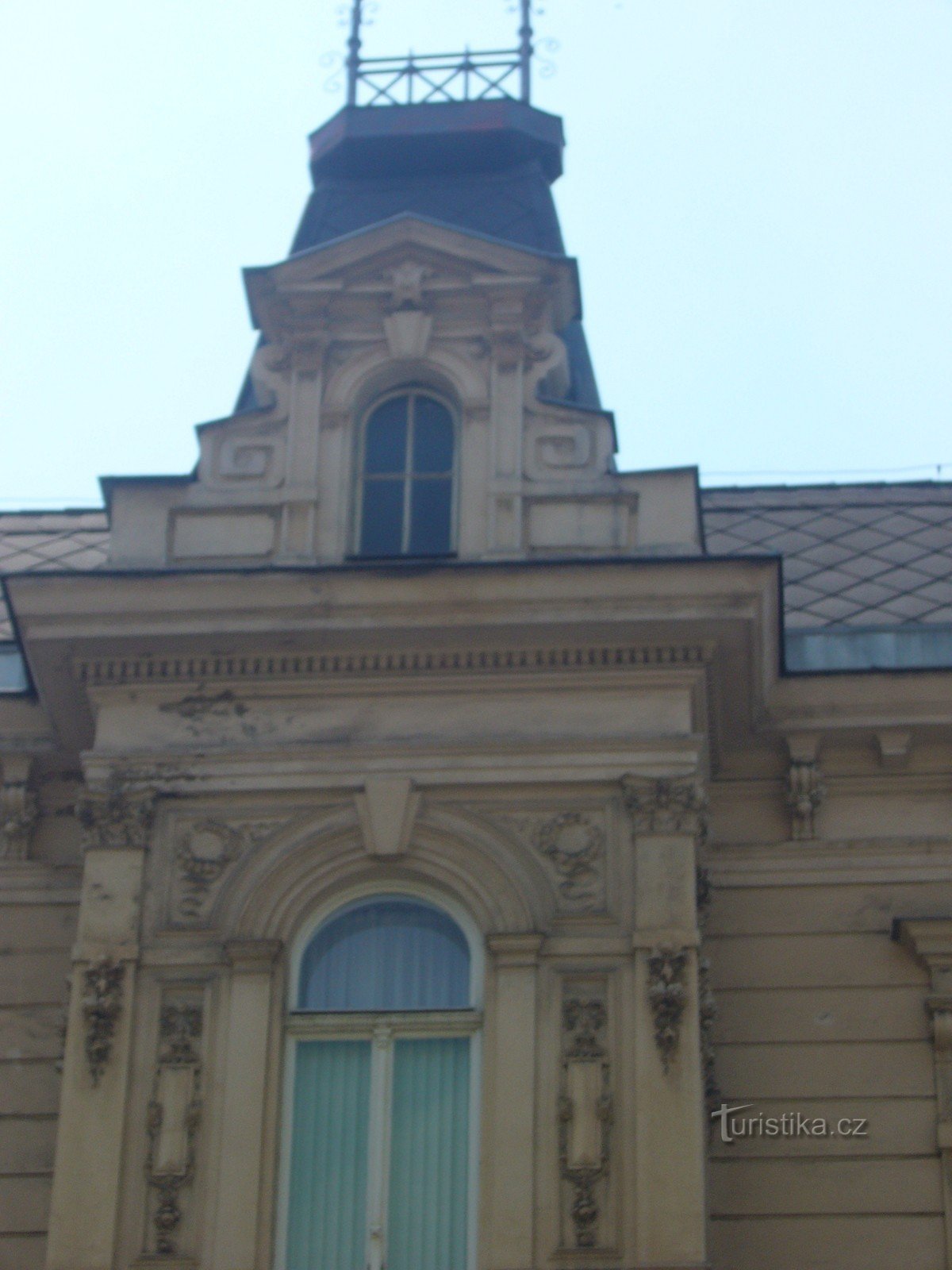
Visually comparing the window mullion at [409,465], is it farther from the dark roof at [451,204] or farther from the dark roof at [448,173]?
the dark roof at [451,204]

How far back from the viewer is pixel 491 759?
13.5 metres

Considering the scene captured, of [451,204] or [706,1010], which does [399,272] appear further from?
[706,1010]

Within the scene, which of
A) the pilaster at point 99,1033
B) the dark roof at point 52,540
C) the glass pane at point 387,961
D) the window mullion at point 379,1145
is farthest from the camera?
the dark roof at point 52,540

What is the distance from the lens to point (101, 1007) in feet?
42.0

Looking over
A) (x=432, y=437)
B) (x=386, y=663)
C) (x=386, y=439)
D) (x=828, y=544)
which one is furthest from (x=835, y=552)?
(x=386, y=663)

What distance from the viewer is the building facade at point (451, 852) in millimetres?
12438

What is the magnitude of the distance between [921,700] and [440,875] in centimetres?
349

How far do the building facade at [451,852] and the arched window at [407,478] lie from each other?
25mm

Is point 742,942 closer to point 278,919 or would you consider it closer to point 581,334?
point 278,919

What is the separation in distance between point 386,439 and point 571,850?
336 centimetres

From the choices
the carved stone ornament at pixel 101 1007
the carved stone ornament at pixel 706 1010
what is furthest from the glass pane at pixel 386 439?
the carved stone ornament at pixel 101 1007

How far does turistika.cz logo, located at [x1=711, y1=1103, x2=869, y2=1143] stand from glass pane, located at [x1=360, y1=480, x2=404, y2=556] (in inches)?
162

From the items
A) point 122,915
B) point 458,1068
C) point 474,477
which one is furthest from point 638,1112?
point 474,477

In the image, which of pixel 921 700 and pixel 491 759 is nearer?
pixel 491 759
